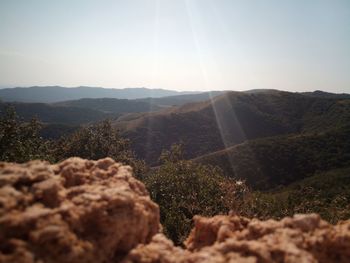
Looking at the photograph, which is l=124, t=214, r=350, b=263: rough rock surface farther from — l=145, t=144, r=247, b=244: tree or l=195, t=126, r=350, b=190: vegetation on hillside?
l=195, t=126, r=350, b=190: vegetation on hillside

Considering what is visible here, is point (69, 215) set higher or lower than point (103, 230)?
higher

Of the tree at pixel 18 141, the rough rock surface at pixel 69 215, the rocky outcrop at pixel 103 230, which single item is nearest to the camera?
the rough rock surface at pixel 69 215

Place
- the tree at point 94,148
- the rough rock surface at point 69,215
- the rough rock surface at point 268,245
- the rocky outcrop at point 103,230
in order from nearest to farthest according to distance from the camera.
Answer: the rough rock surface at point 69,215 → the rocky outcrop at point 103,230 → the rough rock surface at point 268,245 → the tree at point 94,148

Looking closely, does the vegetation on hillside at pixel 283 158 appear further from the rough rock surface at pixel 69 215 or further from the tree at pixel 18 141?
the rough rock surface at pixel 69 215

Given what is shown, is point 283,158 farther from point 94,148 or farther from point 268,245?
point 268,245

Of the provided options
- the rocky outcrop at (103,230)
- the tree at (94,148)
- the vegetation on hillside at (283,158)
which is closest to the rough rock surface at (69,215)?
the rocky outcrop at (103,230)

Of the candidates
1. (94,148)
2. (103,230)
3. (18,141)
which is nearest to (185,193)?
(18,141)

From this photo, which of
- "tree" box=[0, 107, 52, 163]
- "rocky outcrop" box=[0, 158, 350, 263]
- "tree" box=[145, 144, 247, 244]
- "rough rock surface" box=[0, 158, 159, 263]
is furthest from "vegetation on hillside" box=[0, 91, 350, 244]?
"rough rock surface" box=[0, 158, 159, 263]

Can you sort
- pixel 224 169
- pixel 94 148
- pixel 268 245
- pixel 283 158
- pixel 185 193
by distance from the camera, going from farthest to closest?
1. pixel 283 158
2. pixel 224 169
3. pixel 94 148
4. pixel 185 193
5. pixel 268 245
